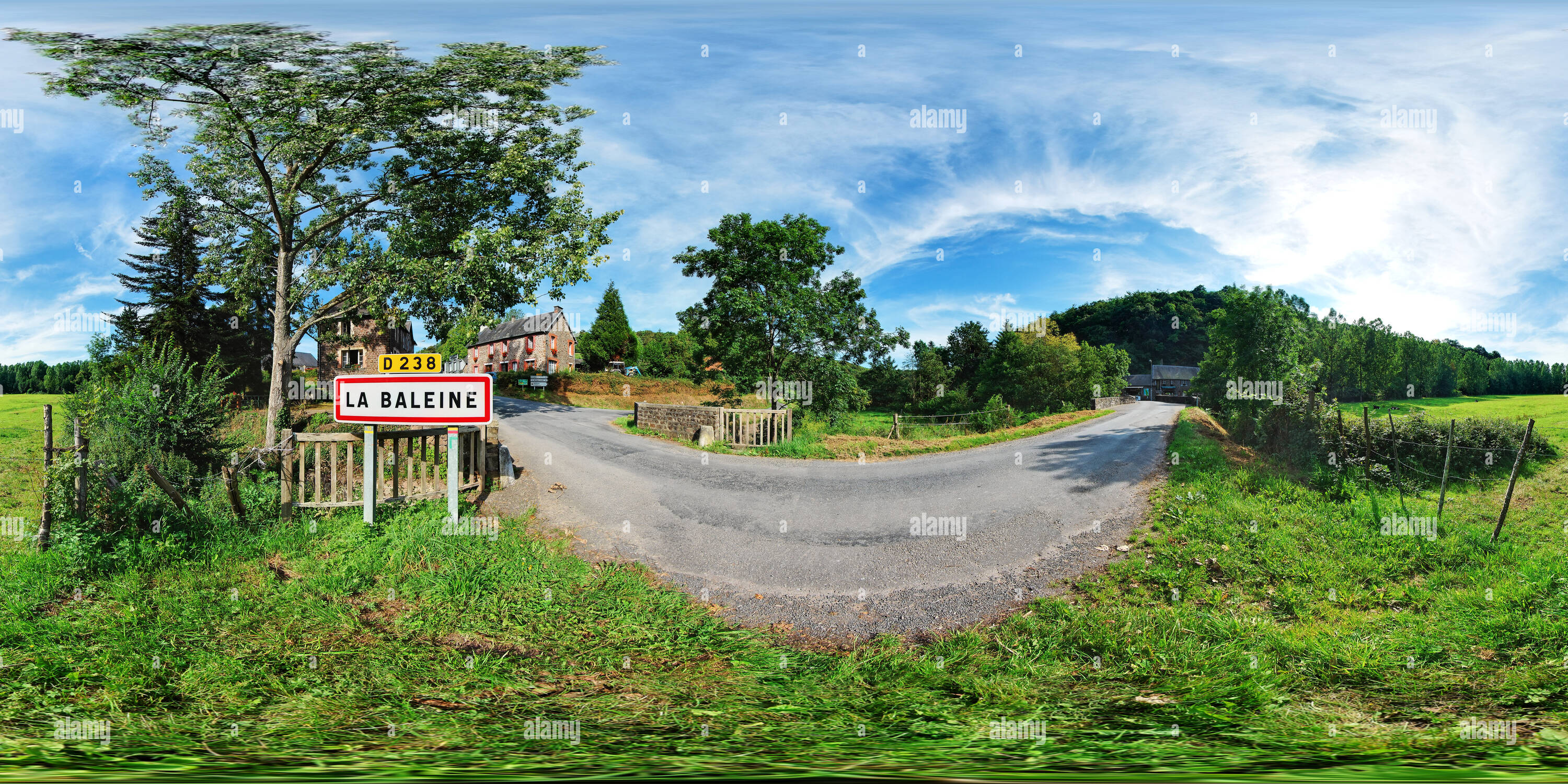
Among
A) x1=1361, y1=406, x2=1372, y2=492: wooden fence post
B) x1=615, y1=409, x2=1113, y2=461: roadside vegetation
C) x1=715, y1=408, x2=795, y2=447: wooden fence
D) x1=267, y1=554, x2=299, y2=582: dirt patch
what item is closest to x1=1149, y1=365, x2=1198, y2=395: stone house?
x1=1361, y1=406, x2=1372, y2=492: wooden fence post

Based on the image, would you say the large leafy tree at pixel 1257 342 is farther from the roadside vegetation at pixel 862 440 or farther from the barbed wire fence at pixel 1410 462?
the roadside vegetation at pixel 862 440

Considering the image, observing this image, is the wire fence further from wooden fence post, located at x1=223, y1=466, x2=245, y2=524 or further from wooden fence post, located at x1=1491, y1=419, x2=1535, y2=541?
wooden fence post, located at x1=223, y1=466, x2=245, y2=524

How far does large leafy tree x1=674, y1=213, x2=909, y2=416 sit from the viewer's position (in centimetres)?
866

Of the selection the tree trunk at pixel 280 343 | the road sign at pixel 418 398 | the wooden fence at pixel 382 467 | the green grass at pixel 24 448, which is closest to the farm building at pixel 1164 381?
the road sign at pixel 418 398

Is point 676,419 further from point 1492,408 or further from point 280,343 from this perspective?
point 1492,408

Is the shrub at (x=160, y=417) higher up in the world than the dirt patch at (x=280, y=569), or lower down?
higher up

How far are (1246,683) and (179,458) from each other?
8472 mm

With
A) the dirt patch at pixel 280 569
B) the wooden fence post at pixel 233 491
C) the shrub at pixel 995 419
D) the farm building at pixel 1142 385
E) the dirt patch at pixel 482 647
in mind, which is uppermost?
the farm building at pixel 1142 385

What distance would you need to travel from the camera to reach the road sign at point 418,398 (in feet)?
14.3

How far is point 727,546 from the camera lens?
14.4 feet

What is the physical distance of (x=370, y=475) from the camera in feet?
15.4

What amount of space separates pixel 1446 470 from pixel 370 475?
9.64 m

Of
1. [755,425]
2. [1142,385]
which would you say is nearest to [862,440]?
[755,425]

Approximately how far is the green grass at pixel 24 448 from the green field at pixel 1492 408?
11727 millimetres
